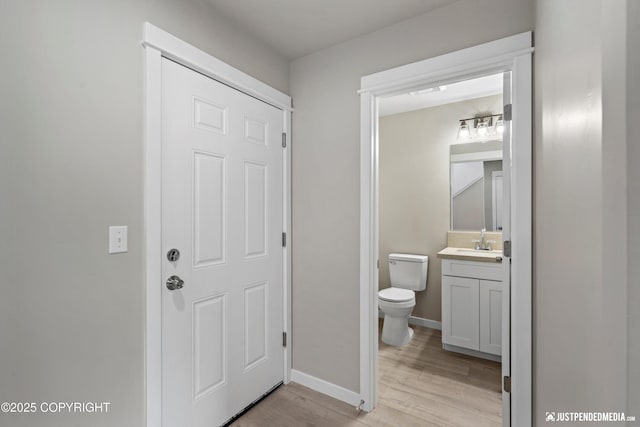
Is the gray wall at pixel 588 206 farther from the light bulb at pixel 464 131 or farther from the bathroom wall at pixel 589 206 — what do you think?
the light bulb at pixel 464 131

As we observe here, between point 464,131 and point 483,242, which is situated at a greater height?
point 464,131

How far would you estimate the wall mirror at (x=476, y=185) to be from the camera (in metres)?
3.01

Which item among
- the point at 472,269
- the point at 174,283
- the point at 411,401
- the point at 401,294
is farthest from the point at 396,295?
the point at 174,283

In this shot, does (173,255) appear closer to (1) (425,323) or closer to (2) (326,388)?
(2) (326,388)

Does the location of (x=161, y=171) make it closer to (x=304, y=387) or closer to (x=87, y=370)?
(x=87, y=370)

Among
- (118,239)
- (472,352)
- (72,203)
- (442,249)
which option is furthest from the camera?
(442,249)

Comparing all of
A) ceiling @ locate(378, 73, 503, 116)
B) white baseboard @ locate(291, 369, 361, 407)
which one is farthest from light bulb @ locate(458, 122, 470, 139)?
white baseboard @ locate(291, 369, 361, 407)

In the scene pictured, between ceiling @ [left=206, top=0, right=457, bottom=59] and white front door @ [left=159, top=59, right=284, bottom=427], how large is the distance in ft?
1.50

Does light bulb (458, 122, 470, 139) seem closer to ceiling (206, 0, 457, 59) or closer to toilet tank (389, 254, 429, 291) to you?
toilet tank (389, 254, 429, 291)

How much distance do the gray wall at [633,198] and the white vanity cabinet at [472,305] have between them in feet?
7.90

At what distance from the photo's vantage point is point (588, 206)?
1.73ft

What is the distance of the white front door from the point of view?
4.87 ft

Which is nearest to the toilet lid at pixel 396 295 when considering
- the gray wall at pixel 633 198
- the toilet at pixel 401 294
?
the toilet at pixel 401 294

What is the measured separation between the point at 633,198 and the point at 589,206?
0.64ft
